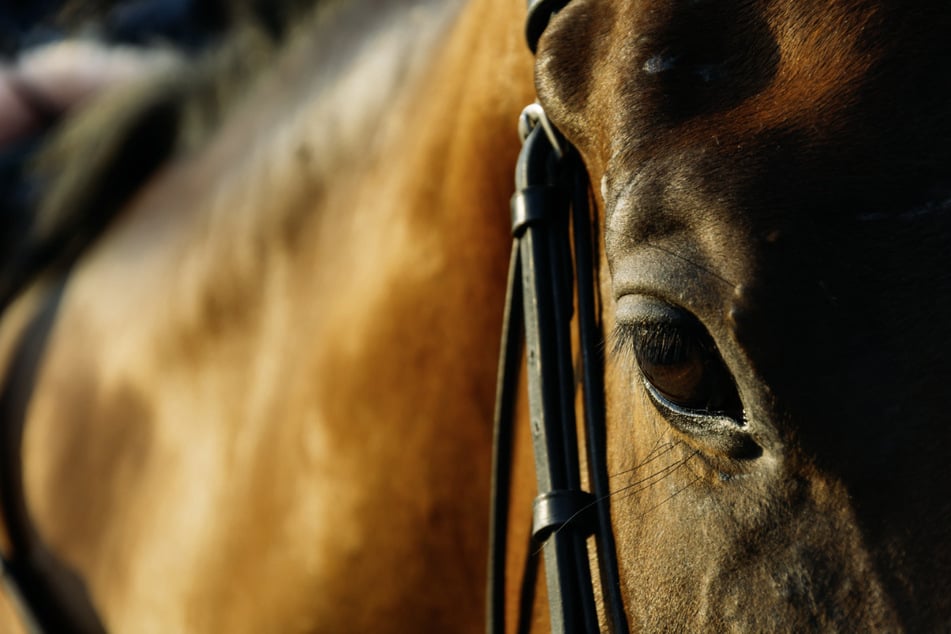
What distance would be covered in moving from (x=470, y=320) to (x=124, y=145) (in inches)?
46.8

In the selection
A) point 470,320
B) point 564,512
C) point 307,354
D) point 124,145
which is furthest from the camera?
point 124,145

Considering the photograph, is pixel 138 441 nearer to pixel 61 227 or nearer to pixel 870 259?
pixel 61 227

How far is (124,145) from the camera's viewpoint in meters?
2.08

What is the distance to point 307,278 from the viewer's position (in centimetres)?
147

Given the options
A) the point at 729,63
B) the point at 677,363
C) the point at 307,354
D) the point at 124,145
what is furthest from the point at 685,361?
the point at 124,145

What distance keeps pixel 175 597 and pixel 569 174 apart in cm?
100

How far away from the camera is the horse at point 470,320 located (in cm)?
69

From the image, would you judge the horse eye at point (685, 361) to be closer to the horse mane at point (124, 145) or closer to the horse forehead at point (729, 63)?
the horse forehead at point (729, 63)

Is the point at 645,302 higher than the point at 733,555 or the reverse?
higher

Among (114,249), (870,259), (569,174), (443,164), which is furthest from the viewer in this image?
(114,249)

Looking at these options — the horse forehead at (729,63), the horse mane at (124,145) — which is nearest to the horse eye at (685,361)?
the horse forehead at (729,63)

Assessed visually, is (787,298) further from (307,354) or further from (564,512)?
(307,354)

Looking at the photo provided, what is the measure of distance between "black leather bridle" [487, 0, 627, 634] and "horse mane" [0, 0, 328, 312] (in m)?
1.06

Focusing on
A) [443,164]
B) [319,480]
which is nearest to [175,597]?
[319,480]
